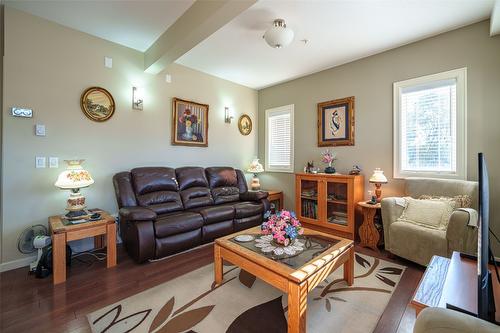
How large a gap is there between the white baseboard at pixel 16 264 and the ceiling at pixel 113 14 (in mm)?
2758

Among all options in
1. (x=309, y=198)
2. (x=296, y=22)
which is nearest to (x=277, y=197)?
(x=309, y=198)

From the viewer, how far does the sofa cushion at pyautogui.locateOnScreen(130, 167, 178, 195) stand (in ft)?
10.3

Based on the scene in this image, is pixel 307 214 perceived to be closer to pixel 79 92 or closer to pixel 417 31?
pixel 417 31

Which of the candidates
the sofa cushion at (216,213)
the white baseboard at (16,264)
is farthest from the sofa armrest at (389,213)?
the white baseboard at (16,264)

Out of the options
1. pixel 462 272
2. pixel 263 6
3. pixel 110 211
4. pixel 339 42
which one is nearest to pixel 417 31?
pixel 339 42

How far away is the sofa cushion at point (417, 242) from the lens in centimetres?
223

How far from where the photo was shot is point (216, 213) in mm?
3150

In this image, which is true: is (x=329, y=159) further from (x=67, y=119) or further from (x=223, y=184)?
(x=67, y=119)

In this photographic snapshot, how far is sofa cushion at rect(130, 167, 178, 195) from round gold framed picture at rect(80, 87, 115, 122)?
0.84 m

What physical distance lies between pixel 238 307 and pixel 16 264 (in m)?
2.57

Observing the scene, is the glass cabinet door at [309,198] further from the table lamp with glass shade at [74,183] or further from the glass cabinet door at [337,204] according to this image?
the table lamp with glass shade at [74,183]

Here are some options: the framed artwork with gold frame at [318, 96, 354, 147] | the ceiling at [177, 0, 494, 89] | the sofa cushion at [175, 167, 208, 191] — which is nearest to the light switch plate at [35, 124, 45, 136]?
the sofa cushion at [175, 167, 208, 191]

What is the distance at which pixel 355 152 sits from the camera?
11.9ft

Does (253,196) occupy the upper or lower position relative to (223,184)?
lower
